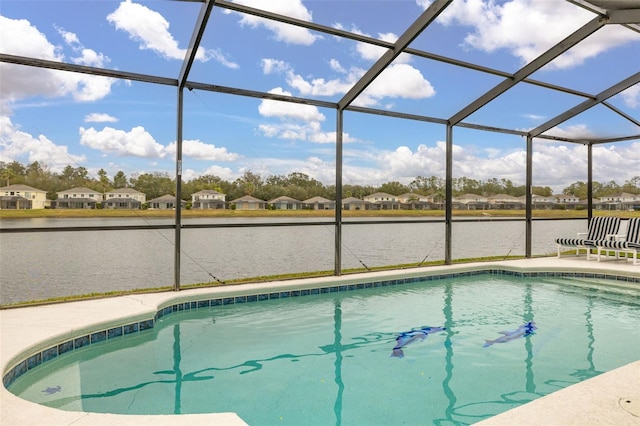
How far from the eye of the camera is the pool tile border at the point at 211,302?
10.8 ft

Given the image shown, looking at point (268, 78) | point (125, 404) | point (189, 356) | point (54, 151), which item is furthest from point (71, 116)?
point (125, 404)

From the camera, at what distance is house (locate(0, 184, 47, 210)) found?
180 inches

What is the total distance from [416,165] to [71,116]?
245 inches

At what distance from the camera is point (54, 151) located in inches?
193

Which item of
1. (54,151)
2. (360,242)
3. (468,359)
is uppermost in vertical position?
(54,151)

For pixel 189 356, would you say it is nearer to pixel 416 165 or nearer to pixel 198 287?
pixel 198 287

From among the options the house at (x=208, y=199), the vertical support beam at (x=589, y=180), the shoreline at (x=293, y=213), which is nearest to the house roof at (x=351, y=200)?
the shoreline at (x=293, y=213)

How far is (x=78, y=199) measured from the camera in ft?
16.7

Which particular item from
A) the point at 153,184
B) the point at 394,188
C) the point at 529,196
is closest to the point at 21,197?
the point at 153,184

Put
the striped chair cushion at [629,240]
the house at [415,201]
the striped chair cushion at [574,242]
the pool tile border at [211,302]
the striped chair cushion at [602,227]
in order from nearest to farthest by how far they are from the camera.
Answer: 1. the pool tile border at [211,302]
2. the striped chair cushion at [629,240]
3. the house at [415,201]
4. the striped chair cushion at [574,242]
5. the striped chair cushion at [602,227]

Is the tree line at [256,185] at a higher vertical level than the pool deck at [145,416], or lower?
higher

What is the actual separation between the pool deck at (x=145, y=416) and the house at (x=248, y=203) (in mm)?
1261

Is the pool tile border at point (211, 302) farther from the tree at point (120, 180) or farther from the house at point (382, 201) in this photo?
the tree at point (120, 180)

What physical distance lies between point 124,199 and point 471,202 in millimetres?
6507
